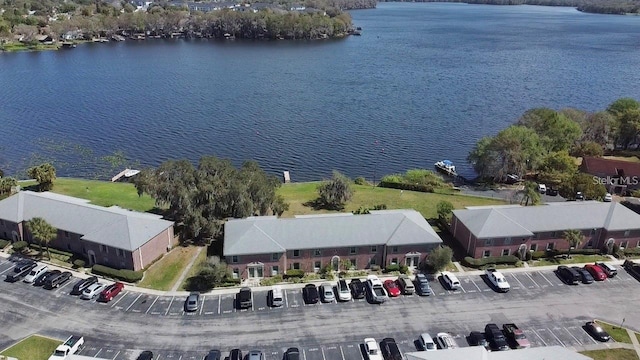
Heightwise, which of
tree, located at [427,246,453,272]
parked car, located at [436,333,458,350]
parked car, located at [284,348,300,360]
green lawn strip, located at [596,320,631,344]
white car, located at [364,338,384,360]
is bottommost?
green lawn strip, located at [596,320,631,344]

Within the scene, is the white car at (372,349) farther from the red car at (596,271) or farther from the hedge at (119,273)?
the red car at (596,271)

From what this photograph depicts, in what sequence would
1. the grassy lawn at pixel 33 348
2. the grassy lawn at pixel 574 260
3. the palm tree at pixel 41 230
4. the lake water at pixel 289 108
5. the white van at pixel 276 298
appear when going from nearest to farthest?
the grassy lawn at pixel 33 348 → the white van at pixel 276 298 → the palm tree at pixel 41 230 → the grassy lawn at pixel 574 260 → the lake water at pixel 289 108

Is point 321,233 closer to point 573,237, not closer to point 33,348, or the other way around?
point 573,237

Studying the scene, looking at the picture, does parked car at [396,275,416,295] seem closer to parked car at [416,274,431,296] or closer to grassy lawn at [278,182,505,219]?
parked car at [416,274,431,296]

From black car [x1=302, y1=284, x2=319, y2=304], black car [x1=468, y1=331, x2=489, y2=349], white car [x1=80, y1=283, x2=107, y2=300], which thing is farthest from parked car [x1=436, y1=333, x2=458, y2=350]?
white car [x1=80, y1=283, x2=107, y2=300]

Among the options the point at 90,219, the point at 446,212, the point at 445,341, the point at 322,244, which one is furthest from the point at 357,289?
the point at 90,219

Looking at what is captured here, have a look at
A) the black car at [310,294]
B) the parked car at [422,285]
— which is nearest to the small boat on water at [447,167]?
the parked car at [422,285]
